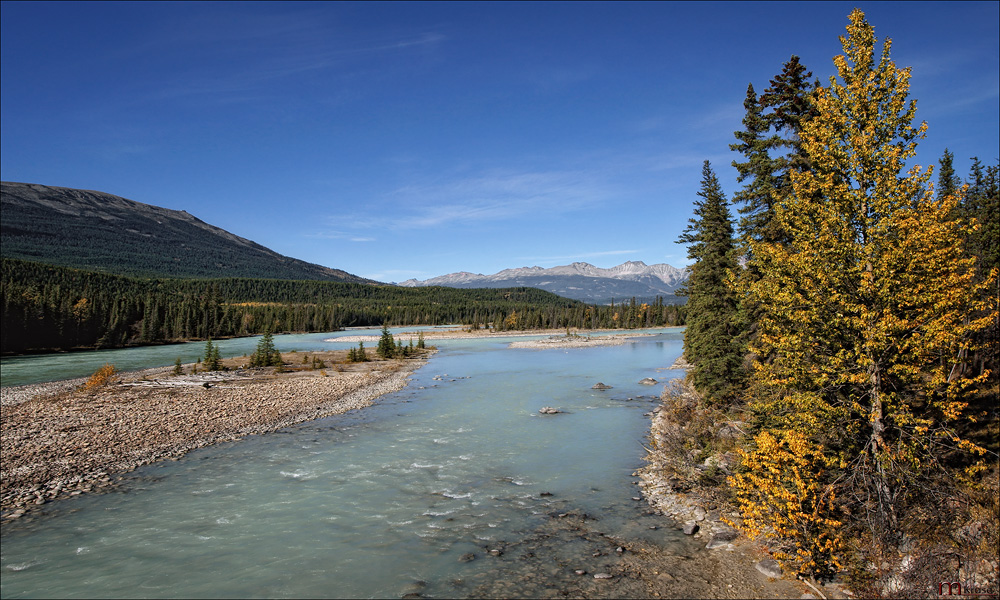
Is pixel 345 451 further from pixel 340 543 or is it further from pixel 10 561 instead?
pixel 10 561

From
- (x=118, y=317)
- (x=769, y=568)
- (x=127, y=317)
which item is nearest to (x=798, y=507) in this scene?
(x=769, y=568)

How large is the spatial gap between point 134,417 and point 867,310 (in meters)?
35.0

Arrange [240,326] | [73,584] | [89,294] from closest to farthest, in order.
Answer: [73,584] < [89,294] < [240,326]

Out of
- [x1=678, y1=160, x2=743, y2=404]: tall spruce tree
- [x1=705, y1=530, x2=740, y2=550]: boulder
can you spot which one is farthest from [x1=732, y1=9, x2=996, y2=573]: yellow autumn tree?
[x1=678, y1=160, x2=743, y2=404]: tall spruce tree

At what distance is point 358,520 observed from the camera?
14.7 m

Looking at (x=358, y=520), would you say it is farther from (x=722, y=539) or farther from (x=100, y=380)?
(x=100, y=380)

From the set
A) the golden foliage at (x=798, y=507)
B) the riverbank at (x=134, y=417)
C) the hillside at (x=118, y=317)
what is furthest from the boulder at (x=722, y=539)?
the hillside at (x=118, y=317)

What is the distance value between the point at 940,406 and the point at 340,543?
1480cm

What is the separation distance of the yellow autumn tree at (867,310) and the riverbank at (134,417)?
2311 cm

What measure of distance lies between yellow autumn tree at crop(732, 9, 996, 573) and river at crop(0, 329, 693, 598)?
4.69 m

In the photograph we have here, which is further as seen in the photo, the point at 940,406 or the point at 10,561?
the point at 10,561

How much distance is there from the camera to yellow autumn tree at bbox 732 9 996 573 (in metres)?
9.92

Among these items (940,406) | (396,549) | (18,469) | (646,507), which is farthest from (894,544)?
(18,469)

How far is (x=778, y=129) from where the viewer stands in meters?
21.6
